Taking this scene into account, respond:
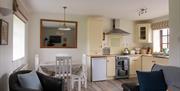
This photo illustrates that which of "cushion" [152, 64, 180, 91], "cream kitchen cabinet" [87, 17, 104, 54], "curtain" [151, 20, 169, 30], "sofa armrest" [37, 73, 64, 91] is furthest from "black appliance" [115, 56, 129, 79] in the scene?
"sofa armrest" [37, 73, 64, 91]

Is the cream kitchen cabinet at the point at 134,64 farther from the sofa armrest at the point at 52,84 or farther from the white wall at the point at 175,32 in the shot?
the sofa armrest at the point at 52,84

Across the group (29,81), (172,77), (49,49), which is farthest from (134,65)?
(29,81)

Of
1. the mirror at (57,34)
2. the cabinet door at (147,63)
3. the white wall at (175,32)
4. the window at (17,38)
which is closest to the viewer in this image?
the white wall at (175,32)

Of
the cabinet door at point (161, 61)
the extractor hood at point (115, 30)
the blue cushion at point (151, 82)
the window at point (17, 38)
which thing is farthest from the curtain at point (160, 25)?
the window at point (17, 38)

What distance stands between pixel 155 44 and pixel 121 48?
4.35 ft

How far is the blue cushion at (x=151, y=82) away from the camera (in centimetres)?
268

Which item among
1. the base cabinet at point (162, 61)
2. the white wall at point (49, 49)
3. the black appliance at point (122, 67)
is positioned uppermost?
the white wall at point (49, 49)

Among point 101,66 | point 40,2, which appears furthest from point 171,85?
point 40,2

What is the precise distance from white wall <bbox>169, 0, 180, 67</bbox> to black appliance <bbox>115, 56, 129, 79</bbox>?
2.66 metres

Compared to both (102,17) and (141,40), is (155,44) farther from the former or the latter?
(102,17)

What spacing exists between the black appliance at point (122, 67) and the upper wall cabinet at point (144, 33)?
1.15 meters

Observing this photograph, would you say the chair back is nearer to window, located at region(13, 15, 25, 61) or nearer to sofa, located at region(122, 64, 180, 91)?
window, located at region(13, 15, 25, 61)

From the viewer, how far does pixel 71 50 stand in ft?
19.2

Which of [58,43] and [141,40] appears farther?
[141,40]
